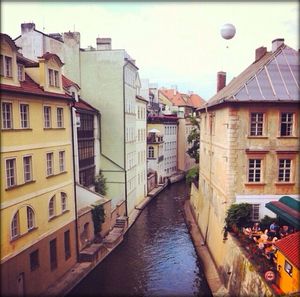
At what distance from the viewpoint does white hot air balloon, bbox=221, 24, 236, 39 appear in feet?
69.7

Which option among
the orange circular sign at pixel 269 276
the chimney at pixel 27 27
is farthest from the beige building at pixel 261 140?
the chimney at pixel 27 27

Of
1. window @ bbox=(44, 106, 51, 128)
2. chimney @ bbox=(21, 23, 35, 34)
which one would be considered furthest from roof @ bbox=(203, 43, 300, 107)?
chimney @ bbox=(21, 23, 35, 34)

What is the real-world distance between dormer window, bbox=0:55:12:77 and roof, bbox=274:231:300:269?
46.2 feet

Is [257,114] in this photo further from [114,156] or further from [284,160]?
[114,156]

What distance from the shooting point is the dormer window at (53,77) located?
63.5 ft

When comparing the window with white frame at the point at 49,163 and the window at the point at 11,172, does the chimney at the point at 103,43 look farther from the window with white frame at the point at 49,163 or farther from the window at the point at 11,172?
the window at the point at 11,172

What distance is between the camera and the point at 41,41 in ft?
89.2

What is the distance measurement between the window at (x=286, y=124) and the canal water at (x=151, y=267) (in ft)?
34.8

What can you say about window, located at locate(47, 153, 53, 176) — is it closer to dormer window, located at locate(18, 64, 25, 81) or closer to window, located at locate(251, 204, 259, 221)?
dormer window, located at locate(18, 64, 25, 81)

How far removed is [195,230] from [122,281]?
10.8 metres

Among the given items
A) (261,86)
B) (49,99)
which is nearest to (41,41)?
(49,99)

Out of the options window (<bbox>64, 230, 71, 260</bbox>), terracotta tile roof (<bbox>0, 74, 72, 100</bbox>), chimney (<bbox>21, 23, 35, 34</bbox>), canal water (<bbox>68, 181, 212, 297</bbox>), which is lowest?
canal water (<bbox>68, 181, 212, 297</bbox>)

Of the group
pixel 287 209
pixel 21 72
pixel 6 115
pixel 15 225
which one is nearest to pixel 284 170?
pixel 287 209

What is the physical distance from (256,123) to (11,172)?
13.9 meters
